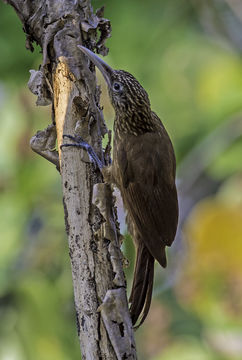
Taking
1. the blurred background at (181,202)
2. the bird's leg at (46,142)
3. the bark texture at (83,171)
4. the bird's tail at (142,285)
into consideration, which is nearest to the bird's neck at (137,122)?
the blurred background at (181,202)

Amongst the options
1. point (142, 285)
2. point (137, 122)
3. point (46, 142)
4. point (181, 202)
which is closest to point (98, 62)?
point (46, 142)

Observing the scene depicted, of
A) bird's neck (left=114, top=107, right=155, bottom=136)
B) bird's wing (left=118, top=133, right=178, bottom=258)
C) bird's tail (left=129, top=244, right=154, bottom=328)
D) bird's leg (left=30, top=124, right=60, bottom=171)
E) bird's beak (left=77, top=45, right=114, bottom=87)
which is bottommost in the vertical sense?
bird's tail (left=129, top=244, right=154, bottom=328)

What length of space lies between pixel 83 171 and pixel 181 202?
2.38 m

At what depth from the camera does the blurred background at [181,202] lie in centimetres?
385

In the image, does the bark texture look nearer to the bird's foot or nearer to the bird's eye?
the bird's foot

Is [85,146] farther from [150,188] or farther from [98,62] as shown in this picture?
[150,188]

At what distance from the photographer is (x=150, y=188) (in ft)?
10.5

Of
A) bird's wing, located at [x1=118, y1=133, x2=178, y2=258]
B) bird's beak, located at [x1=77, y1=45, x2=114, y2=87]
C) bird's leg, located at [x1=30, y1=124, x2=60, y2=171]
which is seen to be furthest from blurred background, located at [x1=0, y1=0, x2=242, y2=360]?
bird's leg, located at [x1=30, y1=124, x2=60, y2=171]

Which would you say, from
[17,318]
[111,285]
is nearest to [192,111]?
[17,318]

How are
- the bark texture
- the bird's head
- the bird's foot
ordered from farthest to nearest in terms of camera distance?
Answer: the bird's head, the bird's foot, the bark texture

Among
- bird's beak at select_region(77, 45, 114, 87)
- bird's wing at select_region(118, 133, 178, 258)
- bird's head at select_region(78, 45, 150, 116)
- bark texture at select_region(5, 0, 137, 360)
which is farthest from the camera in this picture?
bird's head at select_region(78, 45, 150, 116)

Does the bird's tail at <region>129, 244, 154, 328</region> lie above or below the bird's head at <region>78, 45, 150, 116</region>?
below

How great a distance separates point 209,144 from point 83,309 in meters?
2.67

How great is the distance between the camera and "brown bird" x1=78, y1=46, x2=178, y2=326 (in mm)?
2915
